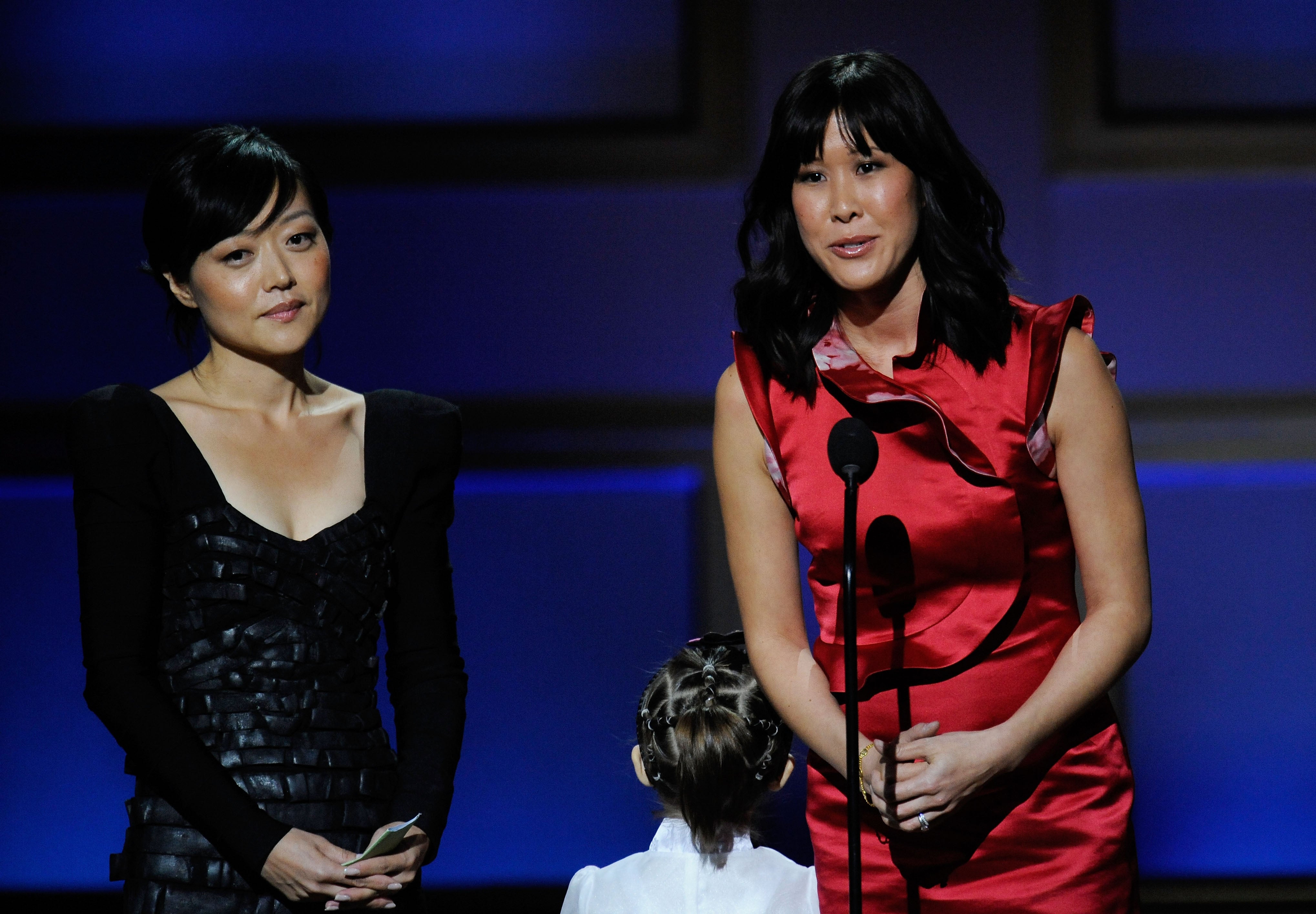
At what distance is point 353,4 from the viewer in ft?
8.03

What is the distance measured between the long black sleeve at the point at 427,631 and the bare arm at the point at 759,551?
35 centimetres

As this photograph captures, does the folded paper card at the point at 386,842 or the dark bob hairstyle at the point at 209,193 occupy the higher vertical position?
the dark bob hairstyle at the point at 209,193

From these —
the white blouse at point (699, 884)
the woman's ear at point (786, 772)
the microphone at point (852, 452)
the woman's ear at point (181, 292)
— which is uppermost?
the woman's ear at point (181, 292)

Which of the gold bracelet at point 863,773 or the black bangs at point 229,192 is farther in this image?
the black bangs at point 229,192

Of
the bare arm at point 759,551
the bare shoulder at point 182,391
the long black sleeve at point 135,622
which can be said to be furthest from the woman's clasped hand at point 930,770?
the bare shoulder at point 182,391

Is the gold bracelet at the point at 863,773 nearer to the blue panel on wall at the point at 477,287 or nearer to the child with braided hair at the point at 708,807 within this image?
the child with braided hair at the point at 708,807

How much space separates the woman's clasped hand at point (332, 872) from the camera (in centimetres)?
144

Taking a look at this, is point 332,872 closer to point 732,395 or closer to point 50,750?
point 732,395

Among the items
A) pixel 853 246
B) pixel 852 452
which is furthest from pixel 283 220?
pixel 852 452

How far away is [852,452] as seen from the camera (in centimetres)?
122

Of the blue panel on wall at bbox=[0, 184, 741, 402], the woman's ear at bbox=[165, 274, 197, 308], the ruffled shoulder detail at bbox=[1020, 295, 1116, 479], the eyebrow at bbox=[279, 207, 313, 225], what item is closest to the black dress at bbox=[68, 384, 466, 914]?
the woman's ear at bbox=[165, 274, 197, 308]

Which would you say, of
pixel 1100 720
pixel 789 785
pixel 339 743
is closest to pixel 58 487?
pixel 339 743

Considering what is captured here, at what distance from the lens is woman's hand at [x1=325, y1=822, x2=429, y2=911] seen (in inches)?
57.4

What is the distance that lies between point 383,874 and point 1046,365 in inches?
35.7
